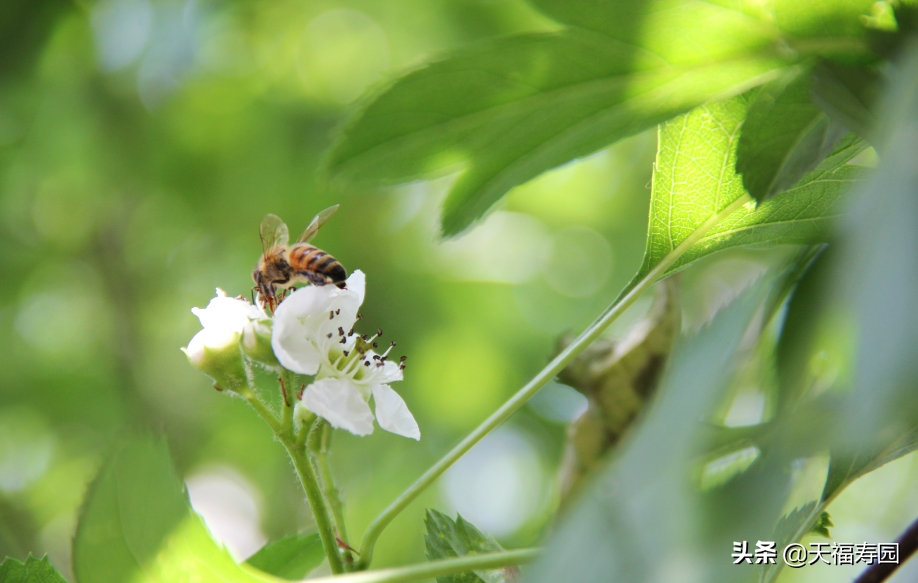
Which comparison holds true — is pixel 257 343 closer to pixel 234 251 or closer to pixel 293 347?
pixel 293 347

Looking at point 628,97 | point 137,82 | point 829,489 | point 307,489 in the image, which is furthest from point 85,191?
point 829,489

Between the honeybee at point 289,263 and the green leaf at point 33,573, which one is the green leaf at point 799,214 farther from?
the green leaf at point 33,573

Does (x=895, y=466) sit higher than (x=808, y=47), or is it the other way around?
(x=808, y=47)

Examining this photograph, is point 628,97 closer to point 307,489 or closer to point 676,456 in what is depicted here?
point 676,456

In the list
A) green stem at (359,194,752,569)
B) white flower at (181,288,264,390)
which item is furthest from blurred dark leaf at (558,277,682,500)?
white flower at (181,288,264,390)

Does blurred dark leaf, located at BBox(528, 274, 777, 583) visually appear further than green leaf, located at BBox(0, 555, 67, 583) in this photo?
No

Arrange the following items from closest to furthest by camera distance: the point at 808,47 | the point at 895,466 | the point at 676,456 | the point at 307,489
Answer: the point at 676,456 < the point at 808,47 < the point at 307,489 < the point at 895,466

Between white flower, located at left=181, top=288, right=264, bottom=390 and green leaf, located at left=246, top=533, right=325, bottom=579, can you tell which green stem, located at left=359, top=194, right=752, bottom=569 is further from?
white flower, located at left=181, top=288, right=264, bottom=390
